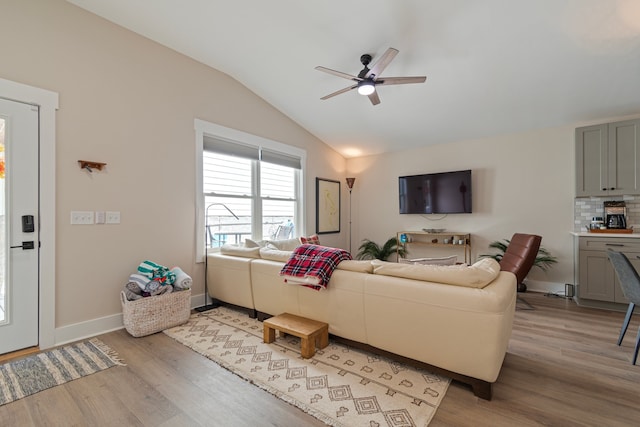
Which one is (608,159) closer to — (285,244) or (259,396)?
(285,244)

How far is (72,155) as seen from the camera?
2705mm

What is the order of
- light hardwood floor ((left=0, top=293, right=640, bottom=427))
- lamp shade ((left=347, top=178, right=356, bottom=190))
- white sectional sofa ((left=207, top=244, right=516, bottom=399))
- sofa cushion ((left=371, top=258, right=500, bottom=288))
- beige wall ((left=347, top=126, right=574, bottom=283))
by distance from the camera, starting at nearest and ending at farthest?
light hardwood floor ((left=0, top=293, right=640, bottom=427)) → white sectional sofa ((left=207, top=244, right=516, bottom=399)) → sofa cushion ((left=371, top=258, right=500, bottom=288)) → beige wall ((left=347, top=126, right=574, bottom=283)) → lamp shade ((left=347, top=178, right=356, bottom=190))

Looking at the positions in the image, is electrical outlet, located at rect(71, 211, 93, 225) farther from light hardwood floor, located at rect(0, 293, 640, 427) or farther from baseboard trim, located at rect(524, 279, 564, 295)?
baseboard trim, located at rect(524, 279, 564, 295)

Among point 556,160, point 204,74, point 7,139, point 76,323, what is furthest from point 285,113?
point 556,160

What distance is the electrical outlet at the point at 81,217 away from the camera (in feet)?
8.87

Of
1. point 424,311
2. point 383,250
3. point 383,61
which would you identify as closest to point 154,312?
point 424,311

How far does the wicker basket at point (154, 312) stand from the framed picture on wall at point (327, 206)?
9.87 feet

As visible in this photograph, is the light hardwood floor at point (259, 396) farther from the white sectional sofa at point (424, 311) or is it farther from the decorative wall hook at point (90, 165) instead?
the decorative wall hook at point (90, 165)

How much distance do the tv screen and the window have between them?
6.65 feet

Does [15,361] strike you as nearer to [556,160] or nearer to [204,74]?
[204,74]

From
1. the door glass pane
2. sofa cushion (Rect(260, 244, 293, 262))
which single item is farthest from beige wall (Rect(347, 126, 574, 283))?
the door glass pane

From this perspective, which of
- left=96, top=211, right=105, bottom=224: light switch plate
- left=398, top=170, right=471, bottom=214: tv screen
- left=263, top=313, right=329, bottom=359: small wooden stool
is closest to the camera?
left=263, top=313, right=329, bottom=359: small wooden stool

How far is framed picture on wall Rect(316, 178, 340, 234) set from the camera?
18.4ft

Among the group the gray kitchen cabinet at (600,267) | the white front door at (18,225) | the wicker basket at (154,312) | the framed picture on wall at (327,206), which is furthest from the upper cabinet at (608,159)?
the white front door at (18,225)
